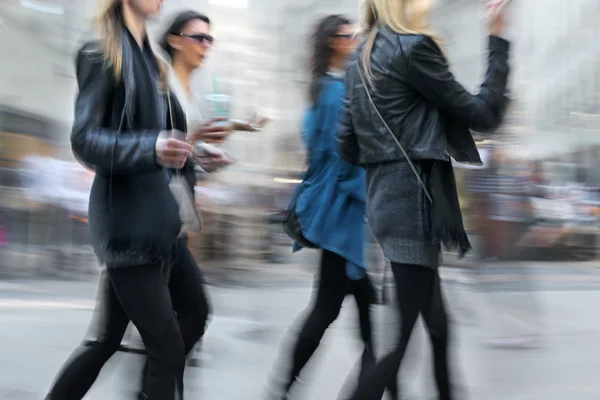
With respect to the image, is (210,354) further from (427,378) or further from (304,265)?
(304,265)

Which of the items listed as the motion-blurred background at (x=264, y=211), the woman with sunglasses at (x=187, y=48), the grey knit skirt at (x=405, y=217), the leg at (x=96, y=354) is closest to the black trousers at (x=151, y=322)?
the leg at (x=96, y=354)

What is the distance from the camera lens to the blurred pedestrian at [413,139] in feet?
7.46

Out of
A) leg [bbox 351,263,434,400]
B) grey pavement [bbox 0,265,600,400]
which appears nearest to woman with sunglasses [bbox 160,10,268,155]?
leg [bbox 351,263,434,400]

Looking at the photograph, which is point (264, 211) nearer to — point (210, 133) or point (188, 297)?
point (188, 297)

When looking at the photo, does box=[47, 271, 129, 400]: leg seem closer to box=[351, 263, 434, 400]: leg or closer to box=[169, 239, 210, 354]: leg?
box=[169, 239, 210, 354]: leg

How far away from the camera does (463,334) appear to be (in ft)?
16.9

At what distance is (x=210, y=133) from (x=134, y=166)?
0.45 m

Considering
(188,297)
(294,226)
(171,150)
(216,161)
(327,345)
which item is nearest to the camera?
(171,150)

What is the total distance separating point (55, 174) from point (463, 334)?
5959 mm

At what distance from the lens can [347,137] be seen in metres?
2.60

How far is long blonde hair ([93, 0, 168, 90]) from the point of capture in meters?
2.11

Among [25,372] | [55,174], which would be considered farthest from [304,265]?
[25,372]

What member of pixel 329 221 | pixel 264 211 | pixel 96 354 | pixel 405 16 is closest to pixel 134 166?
pixel 96 354

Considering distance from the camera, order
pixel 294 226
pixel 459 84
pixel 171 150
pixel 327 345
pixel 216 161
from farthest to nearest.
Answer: pixel 327 345 < pixel 294 226 < pixel 216 161 < pixel 459 84 < pixel 171 150
